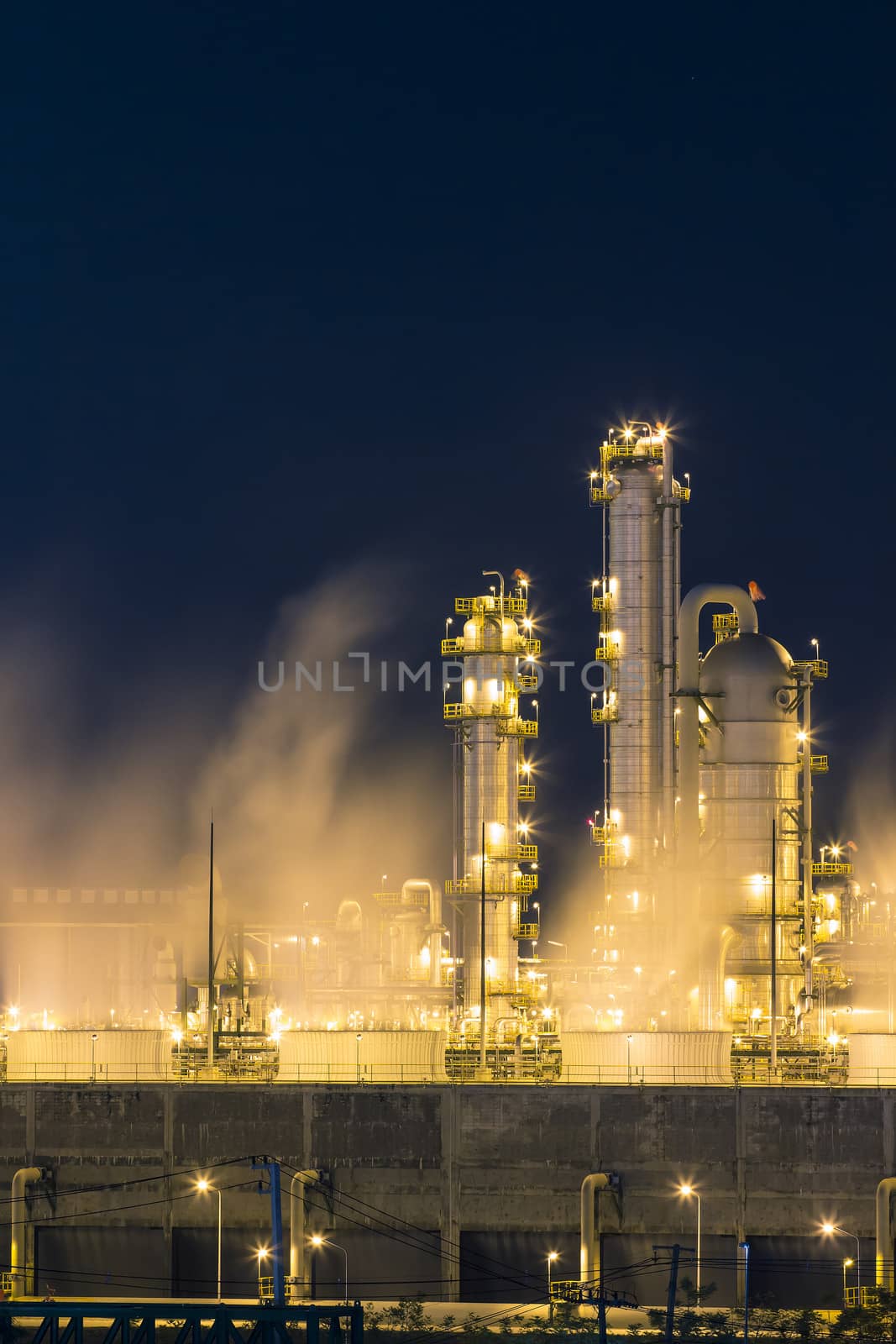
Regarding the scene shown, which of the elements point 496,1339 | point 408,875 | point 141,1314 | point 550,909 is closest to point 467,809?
point 496,1339

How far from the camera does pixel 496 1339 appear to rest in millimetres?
45188

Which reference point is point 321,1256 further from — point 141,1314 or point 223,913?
point 223,913

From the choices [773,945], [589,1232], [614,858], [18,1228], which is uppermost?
[614,858]

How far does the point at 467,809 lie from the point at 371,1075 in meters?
21.6

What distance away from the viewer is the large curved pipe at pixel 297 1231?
5438cm

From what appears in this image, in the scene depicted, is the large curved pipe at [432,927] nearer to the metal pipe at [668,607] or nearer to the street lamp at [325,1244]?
the metal pipe at [668,607]

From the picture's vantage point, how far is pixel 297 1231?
55.8m

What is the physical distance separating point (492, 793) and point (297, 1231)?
2807 cm

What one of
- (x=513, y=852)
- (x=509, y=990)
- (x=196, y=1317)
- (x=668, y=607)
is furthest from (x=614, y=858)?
(x=196, y=1317)

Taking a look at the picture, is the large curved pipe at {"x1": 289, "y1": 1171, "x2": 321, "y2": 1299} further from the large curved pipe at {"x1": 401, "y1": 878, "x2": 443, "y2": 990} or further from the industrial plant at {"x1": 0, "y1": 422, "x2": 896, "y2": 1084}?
Answer: the large curved pipe at {"x1": 401, "y1": 878, "x2": 443, "y2": 990}

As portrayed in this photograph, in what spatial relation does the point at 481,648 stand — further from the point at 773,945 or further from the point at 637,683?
the point at 773,945

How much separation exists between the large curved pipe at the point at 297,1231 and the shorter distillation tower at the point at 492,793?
72.2ft

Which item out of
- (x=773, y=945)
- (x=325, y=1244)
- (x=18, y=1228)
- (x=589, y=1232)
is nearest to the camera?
(x=589, y=1232)

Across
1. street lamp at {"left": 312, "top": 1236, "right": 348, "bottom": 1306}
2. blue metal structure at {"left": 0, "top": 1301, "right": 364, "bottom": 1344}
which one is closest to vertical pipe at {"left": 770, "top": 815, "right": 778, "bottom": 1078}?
street lamp at {"left": 312, "top": 1236, "right": 348, "bottom": 1306}
